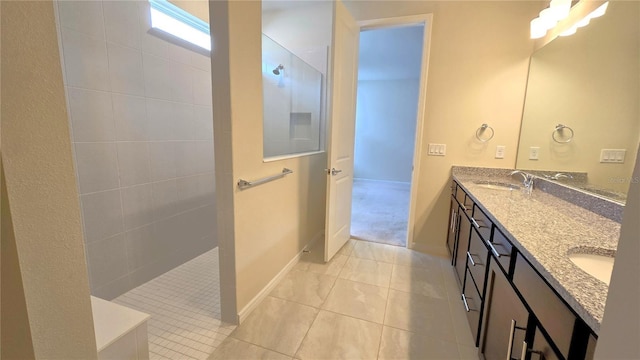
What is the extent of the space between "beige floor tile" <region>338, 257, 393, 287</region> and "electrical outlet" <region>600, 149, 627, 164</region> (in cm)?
156

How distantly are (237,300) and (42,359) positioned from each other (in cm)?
124

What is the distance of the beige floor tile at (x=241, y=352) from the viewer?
1434 millimetres

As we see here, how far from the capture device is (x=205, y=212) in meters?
2.62

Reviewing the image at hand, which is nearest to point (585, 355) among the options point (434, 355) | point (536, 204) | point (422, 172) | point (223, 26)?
point (434, 355)

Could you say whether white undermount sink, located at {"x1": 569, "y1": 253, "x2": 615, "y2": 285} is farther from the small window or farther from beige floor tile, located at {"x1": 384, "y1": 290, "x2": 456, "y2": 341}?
the small window

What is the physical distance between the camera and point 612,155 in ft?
4.76

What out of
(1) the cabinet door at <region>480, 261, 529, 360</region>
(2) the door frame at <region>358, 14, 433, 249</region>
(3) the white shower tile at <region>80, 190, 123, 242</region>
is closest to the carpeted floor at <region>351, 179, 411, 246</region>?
(2) the door frame at <region>358, 14, 433, 249</region>

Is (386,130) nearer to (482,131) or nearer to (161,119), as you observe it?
(482,131)

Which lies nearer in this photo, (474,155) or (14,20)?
(14,20)

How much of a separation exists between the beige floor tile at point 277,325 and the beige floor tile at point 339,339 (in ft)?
0.18

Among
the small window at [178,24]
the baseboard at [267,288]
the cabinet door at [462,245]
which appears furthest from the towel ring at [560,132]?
the small window at [178,24]

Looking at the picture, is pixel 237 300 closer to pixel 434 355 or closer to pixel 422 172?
pixel 434 355

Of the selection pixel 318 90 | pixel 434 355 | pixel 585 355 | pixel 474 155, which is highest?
pixel 318 90

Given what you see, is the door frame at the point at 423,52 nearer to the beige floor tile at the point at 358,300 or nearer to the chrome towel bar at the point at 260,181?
the beige floor tile at the point at 358,300
